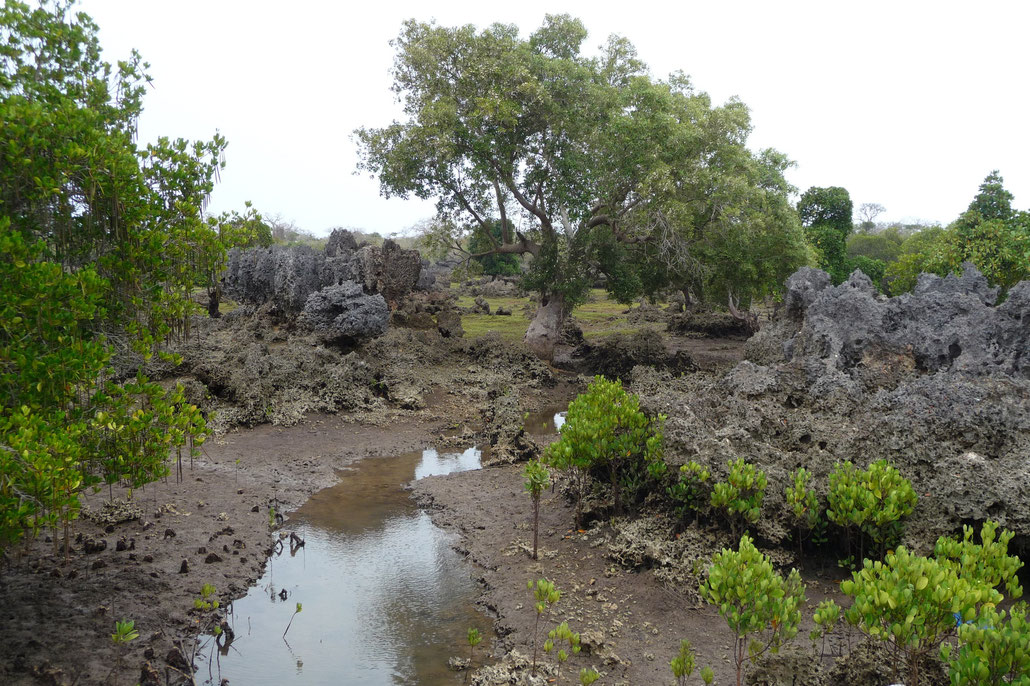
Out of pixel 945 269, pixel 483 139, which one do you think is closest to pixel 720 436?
pixel 483 139

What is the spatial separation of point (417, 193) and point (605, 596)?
1917 cm

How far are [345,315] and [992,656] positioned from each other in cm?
1794

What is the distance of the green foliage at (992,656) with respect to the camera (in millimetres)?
3746

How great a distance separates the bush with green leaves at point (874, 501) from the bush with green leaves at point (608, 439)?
2.30 meters

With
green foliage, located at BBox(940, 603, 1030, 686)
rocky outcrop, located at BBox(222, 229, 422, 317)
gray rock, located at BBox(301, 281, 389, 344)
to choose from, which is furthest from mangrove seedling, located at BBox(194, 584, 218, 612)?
rocky outcrop, located at BBox(222, 229, 422, 317)

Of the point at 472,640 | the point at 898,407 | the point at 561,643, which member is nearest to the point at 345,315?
the point at 472,640

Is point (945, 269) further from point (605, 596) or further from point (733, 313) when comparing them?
point (605, 596)

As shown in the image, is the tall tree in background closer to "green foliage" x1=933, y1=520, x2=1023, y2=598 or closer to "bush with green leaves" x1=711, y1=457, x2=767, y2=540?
"bush with green leaves" x1=711, y1=457, x2=767, y2=540

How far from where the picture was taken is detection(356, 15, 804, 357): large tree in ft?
→ 70.6

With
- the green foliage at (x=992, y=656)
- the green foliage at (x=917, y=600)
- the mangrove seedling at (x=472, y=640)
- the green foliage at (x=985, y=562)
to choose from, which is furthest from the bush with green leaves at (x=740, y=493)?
the green foliage at (x=992, y=656)

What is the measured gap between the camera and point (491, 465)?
13367mm

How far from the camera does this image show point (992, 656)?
381 centimetres

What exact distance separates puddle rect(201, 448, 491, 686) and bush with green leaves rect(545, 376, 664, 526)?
200cm

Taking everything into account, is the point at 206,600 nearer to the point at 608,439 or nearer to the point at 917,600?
the point at 608,439
